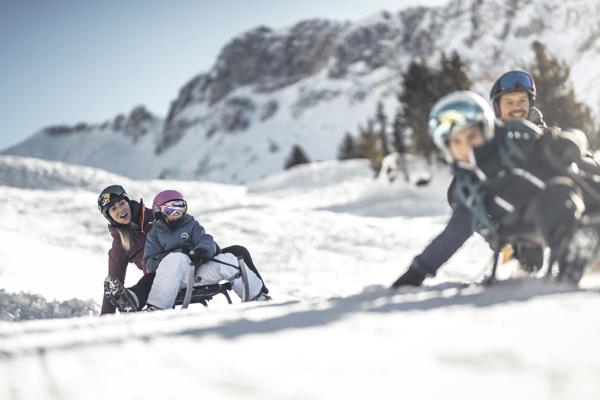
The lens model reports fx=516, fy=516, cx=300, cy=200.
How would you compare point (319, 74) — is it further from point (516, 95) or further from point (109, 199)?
point (516, 95)

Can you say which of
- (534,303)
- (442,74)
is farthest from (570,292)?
(442,74)

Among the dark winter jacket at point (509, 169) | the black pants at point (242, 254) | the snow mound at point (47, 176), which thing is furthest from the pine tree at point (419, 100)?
the dark winter jacket at point (509, 169)

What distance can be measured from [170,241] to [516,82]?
3545 millimetres

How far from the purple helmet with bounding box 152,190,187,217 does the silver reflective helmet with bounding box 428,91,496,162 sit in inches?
119

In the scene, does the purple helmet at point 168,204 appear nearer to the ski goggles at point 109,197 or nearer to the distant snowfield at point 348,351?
the ski goggles at point 109,197

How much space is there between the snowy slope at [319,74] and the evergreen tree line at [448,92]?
61.6 meters

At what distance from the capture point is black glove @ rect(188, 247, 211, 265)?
482cm

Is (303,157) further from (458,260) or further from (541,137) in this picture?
(541,137)

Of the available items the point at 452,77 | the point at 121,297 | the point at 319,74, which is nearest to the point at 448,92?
the point at 452,77

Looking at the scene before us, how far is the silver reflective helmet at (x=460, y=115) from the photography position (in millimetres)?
2791

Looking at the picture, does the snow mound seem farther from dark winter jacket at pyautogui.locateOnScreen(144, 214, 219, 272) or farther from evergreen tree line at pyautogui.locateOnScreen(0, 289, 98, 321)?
dark winter jacket at pyautogui.locateOnScreen(144, 214, 219, 272)

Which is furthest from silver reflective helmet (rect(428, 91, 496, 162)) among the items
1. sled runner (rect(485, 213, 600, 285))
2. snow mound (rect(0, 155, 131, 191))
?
snow mound (rect(0, 155, 131, 191))

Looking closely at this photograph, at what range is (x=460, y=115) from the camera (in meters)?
2.80

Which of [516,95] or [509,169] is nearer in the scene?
[509,169]
